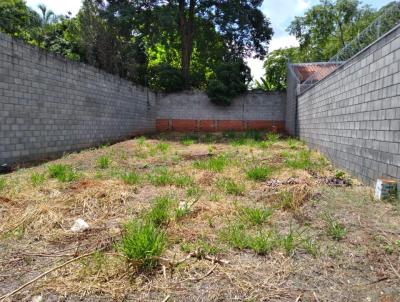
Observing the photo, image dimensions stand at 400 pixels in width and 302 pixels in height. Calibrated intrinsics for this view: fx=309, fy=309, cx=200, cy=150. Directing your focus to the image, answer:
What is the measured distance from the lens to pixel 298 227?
9.61 feet

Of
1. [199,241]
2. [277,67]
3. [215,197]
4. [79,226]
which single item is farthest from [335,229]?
[277,67]

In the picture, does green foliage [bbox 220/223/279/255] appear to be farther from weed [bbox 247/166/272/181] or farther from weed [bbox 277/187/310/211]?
weed [bbox 247/166/272/181]

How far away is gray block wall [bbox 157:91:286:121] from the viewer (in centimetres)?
1664

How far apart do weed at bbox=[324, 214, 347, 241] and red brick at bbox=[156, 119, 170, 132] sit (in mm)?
14216

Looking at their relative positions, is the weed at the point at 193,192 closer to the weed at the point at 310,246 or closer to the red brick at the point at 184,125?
the weed at the point at 310,246

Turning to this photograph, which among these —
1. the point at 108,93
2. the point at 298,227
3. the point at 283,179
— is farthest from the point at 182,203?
the point at 108,93

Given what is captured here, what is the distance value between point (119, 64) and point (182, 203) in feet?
52.0

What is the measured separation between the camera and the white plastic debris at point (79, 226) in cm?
285

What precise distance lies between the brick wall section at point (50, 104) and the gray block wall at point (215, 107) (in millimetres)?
4827

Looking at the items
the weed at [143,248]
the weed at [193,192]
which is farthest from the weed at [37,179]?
the weed at [143,248]

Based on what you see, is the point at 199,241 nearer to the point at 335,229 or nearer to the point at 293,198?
the point at 335,229

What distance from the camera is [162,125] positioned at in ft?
55.1

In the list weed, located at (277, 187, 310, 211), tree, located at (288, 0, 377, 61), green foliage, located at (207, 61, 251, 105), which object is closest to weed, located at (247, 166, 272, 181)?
weed, located at (277, 187, 310, 211)

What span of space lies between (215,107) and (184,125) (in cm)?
194
